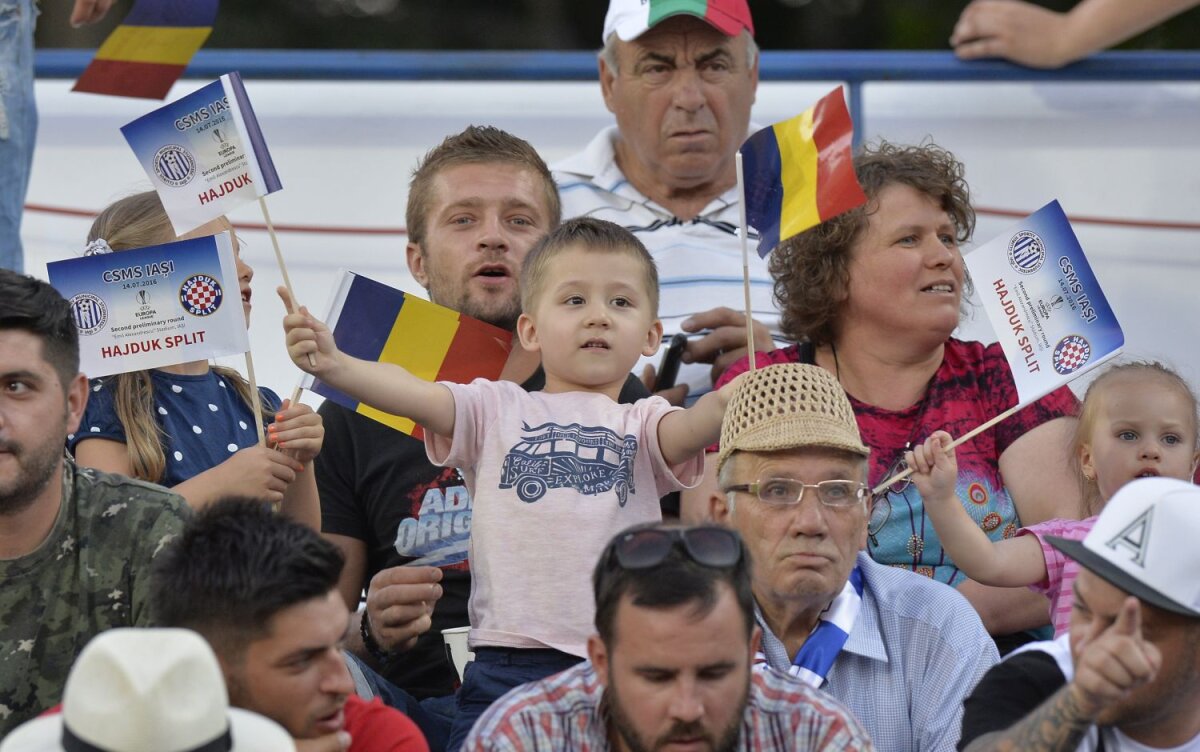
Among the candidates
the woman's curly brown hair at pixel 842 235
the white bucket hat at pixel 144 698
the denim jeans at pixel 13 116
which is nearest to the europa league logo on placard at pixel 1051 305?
the woman's curly brown hair at pixel 842 235

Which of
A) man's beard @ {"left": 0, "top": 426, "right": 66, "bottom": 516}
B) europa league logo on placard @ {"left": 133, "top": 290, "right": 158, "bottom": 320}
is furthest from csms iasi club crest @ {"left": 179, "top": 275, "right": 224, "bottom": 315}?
man's beard @ {"left": 0, "top": 426, "right": 66, "bottom": 516}

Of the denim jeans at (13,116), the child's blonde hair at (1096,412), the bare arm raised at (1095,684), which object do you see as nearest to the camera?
the bare arm raised at (1095,684)

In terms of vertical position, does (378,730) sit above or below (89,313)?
below

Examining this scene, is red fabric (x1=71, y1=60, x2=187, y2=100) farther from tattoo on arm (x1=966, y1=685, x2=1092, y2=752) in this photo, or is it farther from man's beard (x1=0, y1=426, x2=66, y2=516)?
tattoo on arm (x1=966, y1=685, x2=1092, y2=752)

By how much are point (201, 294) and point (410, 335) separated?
53 cm

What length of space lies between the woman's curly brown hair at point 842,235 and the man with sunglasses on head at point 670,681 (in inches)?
58.5

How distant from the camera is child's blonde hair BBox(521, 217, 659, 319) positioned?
3.72 metres

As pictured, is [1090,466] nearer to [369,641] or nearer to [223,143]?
[369,641]

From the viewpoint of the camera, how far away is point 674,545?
2.95 metres

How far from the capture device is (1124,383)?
404 cm

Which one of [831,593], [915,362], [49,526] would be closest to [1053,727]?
[831,593]

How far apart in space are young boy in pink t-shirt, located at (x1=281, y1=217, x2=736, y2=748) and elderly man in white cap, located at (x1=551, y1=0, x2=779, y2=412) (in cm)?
115

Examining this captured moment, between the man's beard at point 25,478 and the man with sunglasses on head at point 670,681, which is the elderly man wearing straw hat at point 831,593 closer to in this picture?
the man with sunglasses on head at point 670,681

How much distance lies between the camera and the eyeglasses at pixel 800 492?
11.4ft
